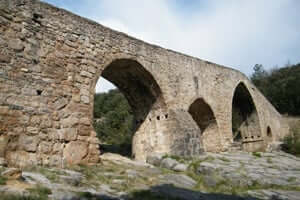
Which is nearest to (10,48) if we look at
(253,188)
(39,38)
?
(39,38)

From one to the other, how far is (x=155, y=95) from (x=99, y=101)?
75.0 ft

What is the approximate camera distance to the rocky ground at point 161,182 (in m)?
3.38

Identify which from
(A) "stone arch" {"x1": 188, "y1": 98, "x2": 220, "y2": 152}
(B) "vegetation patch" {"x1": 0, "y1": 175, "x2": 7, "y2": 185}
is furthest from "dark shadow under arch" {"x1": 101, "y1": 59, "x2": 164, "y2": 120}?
(B) "vegetation patch" {"x1": 0, "y1": 175, "x2": 7, "y2": 185}

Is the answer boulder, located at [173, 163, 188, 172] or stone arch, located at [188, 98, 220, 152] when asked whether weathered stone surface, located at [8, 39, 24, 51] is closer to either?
boulder, located at [173, 163, 188, 172]

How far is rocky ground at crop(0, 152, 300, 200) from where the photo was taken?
338 centimetres

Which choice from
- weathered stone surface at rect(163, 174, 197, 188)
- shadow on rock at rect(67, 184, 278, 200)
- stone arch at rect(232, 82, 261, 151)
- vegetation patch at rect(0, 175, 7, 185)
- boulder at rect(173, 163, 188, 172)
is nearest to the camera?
vegetation patch at rect(0, 175, 7, 185)

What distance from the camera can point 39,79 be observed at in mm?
5555

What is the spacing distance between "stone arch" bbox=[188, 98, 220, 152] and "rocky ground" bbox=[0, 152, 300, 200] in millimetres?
3844

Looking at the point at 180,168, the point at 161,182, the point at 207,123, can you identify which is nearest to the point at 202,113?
the point at 207,123

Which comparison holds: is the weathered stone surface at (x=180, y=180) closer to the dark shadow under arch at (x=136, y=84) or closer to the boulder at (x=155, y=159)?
the boulder at (x=155, y=159)

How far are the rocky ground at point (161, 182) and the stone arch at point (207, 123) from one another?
3.84 meters

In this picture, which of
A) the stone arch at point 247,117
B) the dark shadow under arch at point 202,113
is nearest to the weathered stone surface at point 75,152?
the dark shadow under arch at point 202,113

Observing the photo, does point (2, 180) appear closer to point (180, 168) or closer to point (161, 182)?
point (161, 182)

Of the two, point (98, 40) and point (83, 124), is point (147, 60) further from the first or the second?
point (83, 124)
